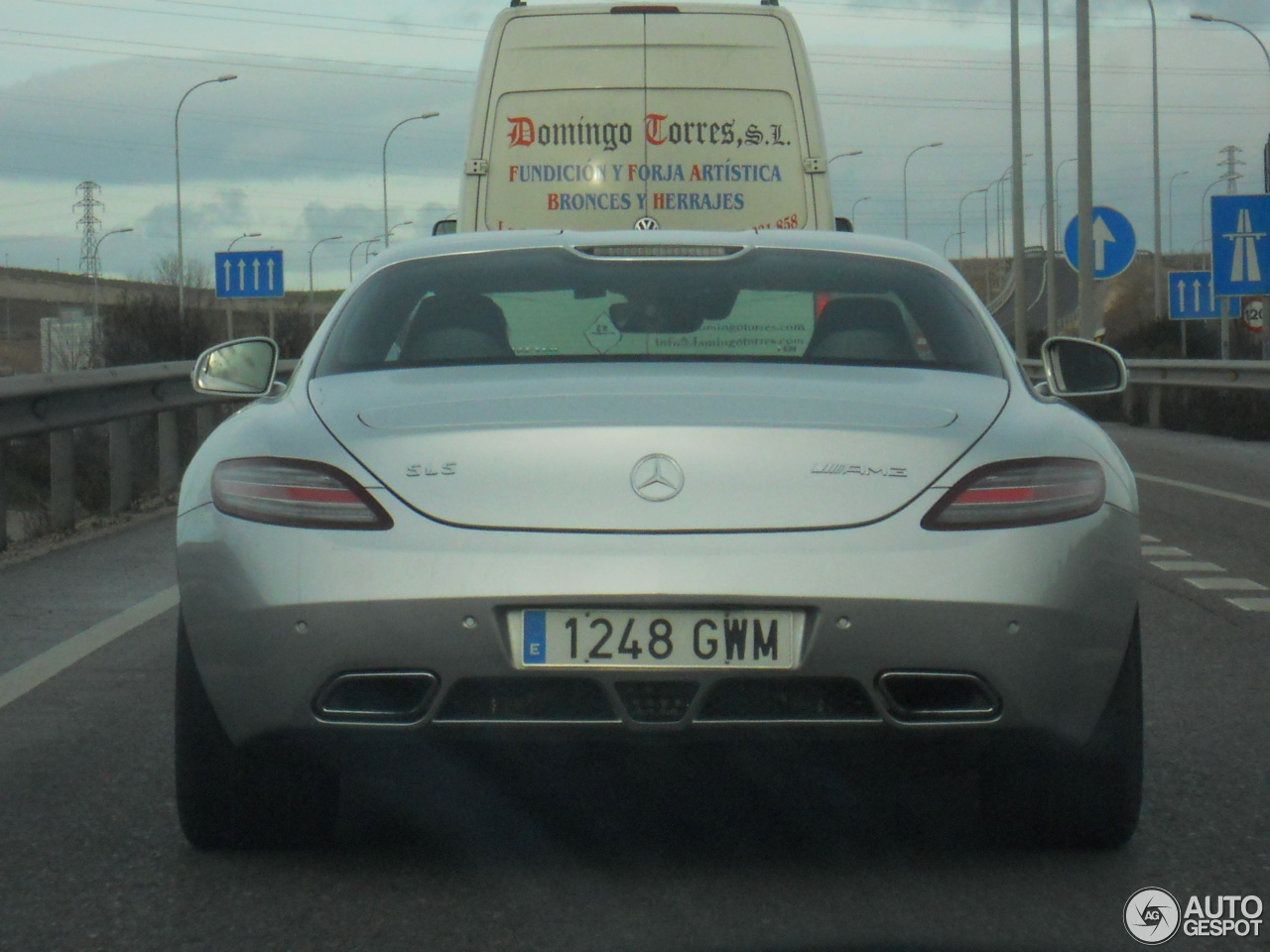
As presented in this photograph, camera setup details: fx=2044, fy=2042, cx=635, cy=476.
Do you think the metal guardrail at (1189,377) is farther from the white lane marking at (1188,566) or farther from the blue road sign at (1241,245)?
the white lane marking at (1188,566)

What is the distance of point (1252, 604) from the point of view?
853 cm

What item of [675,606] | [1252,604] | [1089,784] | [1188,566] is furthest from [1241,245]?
[675,606]

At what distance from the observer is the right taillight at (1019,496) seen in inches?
155

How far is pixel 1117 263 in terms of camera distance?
1070 inches

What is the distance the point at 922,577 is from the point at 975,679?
23 cm

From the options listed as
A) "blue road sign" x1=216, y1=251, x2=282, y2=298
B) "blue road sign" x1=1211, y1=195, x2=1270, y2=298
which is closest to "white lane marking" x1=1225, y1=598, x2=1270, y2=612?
"blue road sign" x1=1211, y1=195, x2=1270, y2=298

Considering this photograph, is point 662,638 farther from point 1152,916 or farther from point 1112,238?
point 1112,238

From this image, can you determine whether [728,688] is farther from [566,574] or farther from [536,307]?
[536,307]

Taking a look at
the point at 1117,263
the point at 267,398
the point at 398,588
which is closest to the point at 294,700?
the point at 398,588

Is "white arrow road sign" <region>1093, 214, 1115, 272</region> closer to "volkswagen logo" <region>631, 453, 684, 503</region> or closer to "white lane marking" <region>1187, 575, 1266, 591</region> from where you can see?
"white lane marking" <region>1187, 575, 1266, 591</region>

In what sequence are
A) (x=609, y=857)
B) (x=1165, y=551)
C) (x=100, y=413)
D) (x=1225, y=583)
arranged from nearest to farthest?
(x=609, y=857)
(x=1225, y=583)
(x=1165, y=551)
(x=100, y=413)

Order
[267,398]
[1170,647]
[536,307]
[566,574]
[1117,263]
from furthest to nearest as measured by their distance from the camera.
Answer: [1117,263], [1170,647], [536,307], [267,398], [566,574]

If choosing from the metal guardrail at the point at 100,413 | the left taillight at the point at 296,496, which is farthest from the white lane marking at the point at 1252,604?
the metal guardrail at the point at 100,413

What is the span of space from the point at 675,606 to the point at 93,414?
29.9 ft
